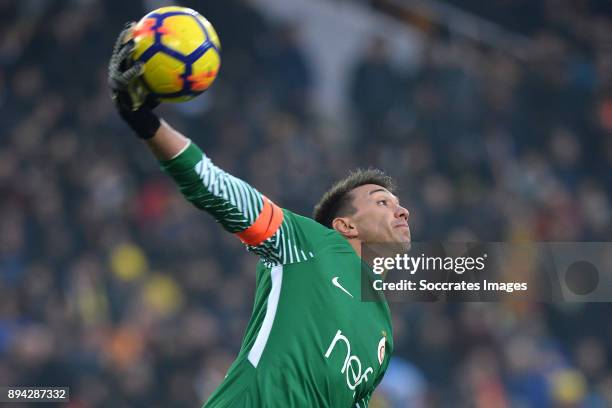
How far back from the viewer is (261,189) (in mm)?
11367

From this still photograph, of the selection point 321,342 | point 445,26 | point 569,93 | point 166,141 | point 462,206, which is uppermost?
point 445,26

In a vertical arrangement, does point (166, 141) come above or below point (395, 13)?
below

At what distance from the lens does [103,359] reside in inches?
365

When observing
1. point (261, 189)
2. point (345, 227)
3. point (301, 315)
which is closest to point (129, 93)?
point (301, 315)

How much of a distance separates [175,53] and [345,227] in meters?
1.16

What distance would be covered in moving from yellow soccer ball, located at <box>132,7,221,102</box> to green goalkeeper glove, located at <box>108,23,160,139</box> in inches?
3.2

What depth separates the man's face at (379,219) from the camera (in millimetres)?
4191

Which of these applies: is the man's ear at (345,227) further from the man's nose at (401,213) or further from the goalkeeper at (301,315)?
the man's nose at (401,213)

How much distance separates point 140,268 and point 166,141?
7563mm

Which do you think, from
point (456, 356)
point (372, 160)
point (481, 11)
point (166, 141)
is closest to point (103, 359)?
point (456, 356)

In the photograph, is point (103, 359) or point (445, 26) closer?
point (103, 359)

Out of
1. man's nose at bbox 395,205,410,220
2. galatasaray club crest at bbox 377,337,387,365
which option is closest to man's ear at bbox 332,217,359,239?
man's nose at bbox 395,205,410,220

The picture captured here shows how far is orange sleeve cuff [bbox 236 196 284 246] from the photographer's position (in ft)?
11.8

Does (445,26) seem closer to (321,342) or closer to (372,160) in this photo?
(372,160)
